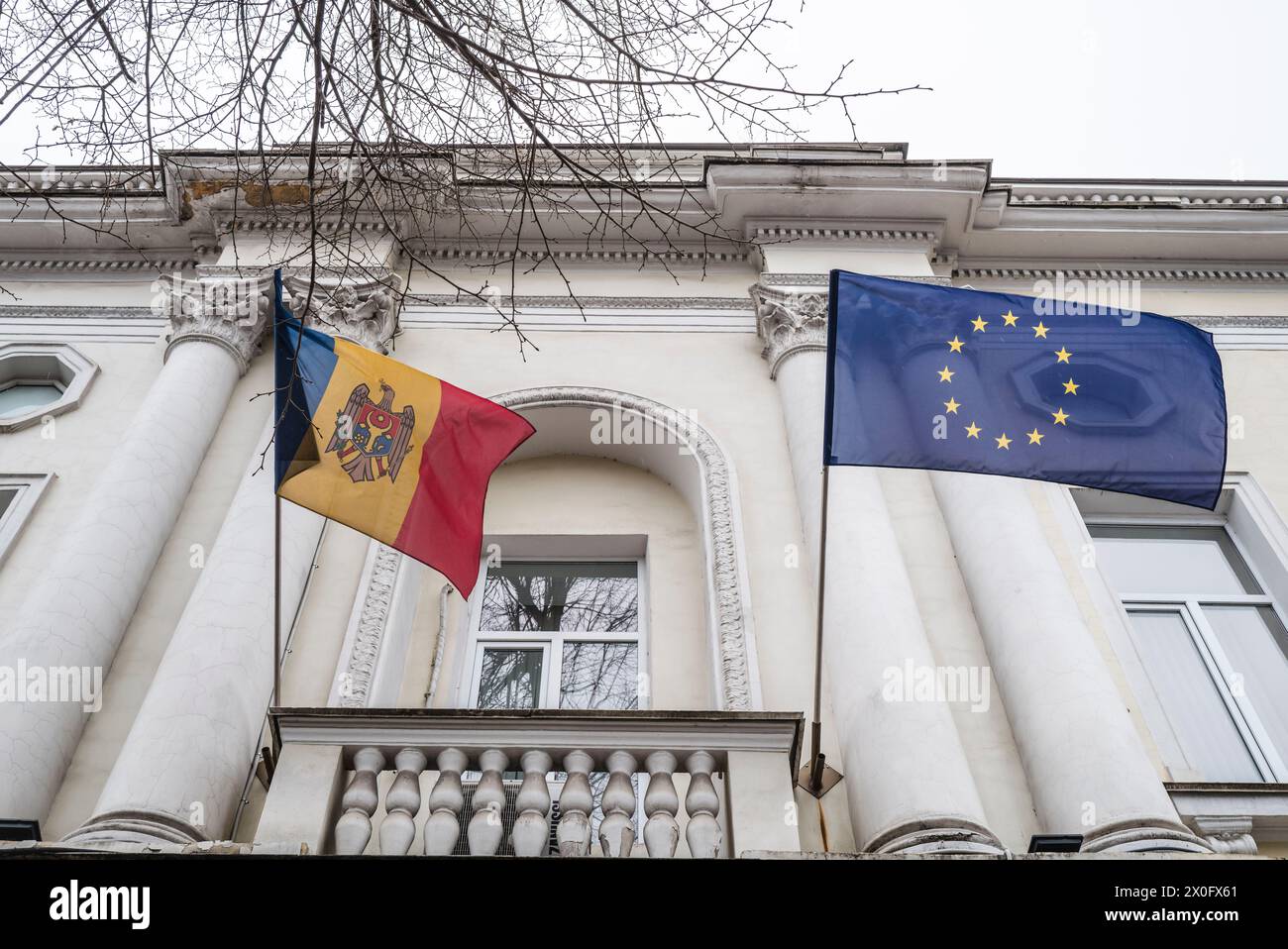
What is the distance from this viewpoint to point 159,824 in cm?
593

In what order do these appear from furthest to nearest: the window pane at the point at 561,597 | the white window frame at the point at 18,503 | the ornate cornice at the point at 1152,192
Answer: the ornate cornice at the point at 1152,192 → the window pane at the point at 561,597 → the white window frame at the point at 18,503

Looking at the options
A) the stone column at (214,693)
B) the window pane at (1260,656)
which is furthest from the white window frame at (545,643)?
the window pane at (1260,656)

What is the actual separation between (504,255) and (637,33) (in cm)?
471

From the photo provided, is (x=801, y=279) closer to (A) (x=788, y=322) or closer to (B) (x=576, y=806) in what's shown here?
(A) (x=788, y=322)

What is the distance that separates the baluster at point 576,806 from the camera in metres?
5.64

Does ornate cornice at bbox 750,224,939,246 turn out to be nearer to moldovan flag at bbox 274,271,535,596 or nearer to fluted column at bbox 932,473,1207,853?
fluted column at bbox 932,473,1207,853

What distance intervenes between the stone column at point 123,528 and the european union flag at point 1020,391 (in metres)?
4.84

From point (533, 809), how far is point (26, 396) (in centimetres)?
723

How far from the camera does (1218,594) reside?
8.80 m

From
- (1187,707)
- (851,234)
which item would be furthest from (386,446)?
(851,234)

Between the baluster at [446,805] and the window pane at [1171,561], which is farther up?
the window pane at [1171,561]

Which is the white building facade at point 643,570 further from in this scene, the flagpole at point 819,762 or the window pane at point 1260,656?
the flagpole at point 819,762

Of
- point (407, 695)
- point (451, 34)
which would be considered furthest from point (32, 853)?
point (451, 34)
